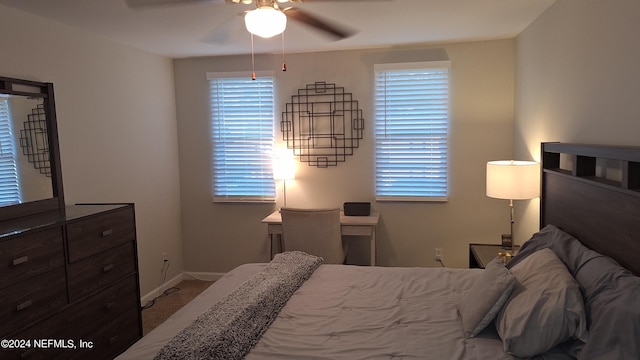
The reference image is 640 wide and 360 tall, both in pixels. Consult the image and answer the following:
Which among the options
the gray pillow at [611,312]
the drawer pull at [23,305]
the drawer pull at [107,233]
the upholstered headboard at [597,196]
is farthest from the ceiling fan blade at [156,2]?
the gray pillow at [611,312]

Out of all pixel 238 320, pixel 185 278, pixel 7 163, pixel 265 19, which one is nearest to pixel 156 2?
pixel 265 19

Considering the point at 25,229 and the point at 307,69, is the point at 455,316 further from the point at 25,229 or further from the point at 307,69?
the point at 307,69

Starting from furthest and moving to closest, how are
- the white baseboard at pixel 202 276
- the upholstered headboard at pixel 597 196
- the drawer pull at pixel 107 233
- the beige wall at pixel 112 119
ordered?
the white baseboard at pixel 202 276 < the beige wall at pixel 112 119 < the drawer pull at pixel 107 233 < the upholstered headboard at pixel 597 196

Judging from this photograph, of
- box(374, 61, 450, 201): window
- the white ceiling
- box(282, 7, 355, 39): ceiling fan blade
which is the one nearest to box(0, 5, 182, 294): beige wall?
the white ceiling

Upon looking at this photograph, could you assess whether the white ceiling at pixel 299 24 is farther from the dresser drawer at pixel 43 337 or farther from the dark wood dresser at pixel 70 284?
the dresser drawer at pixel 43 337

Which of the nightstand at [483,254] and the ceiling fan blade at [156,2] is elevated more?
the ceiling fan blade at [156,2]

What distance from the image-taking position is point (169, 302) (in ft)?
12.8

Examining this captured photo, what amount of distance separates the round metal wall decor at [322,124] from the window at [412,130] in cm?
27

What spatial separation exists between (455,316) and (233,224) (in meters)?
2.99

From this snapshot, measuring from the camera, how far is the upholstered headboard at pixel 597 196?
1.61 meters

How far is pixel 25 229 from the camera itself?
2.16 m

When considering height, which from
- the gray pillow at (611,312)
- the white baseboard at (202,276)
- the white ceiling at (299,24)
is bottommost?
the white baseboard at (202,276)

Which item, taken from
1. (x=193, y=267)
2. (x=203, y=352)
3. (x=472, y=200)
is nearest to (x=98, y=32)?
(x=193, y=267)

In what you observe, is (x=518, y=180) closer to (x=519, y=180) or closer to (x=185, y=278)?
(x=519, y=180)
